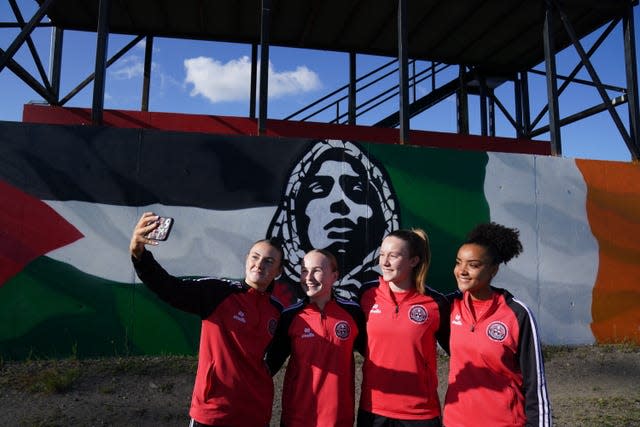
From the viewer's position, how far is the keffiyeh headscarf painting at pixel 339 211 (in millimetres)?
6609

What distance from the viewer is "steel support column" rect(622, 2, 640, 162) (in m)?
8.56

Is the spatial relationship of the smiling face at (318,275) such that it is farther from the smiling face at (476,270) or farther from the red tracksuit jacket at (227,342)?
the smiling face at (476,270)

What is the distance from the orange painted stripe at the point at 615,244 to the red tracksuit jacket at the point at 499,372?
18.4 ft

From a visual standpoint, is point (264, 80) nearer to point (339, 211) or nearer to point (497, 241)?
point (339, 211)

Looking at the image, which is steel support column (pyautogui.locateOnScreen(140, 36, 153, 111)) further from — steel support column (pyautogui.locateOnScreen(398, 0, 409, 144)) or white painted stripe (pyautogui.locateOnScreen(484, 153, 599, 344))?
A: white painted stripe (pyautogui.locateOnScreen(484, 153, 599, 344))

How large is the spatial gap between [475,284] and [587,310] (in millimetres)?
5611

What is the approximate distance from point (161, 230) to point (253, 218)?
4077mm

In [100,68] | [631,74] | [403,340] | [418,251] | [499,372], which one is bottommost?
[499,372]

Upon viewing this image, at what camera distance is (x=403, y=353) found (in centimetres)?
271

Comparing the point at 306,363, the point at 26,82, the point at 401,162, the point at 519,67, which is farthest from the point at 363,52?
the point at 306,363

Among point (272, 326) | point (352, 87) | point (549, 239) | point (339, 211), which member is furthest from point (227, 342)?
point (352, 87)

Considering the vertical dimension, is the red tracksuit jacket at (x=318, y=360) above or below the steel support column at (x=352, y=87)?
below

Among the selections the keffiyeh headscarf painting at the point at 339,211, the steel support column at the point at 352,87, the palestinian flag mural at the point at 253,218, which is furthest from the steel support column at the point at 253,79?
the keffiyeh headscarf painting at the point at 339,211

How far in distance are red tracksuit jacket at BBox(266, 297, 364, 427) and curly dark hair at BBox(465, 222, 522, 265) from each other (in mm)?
826
